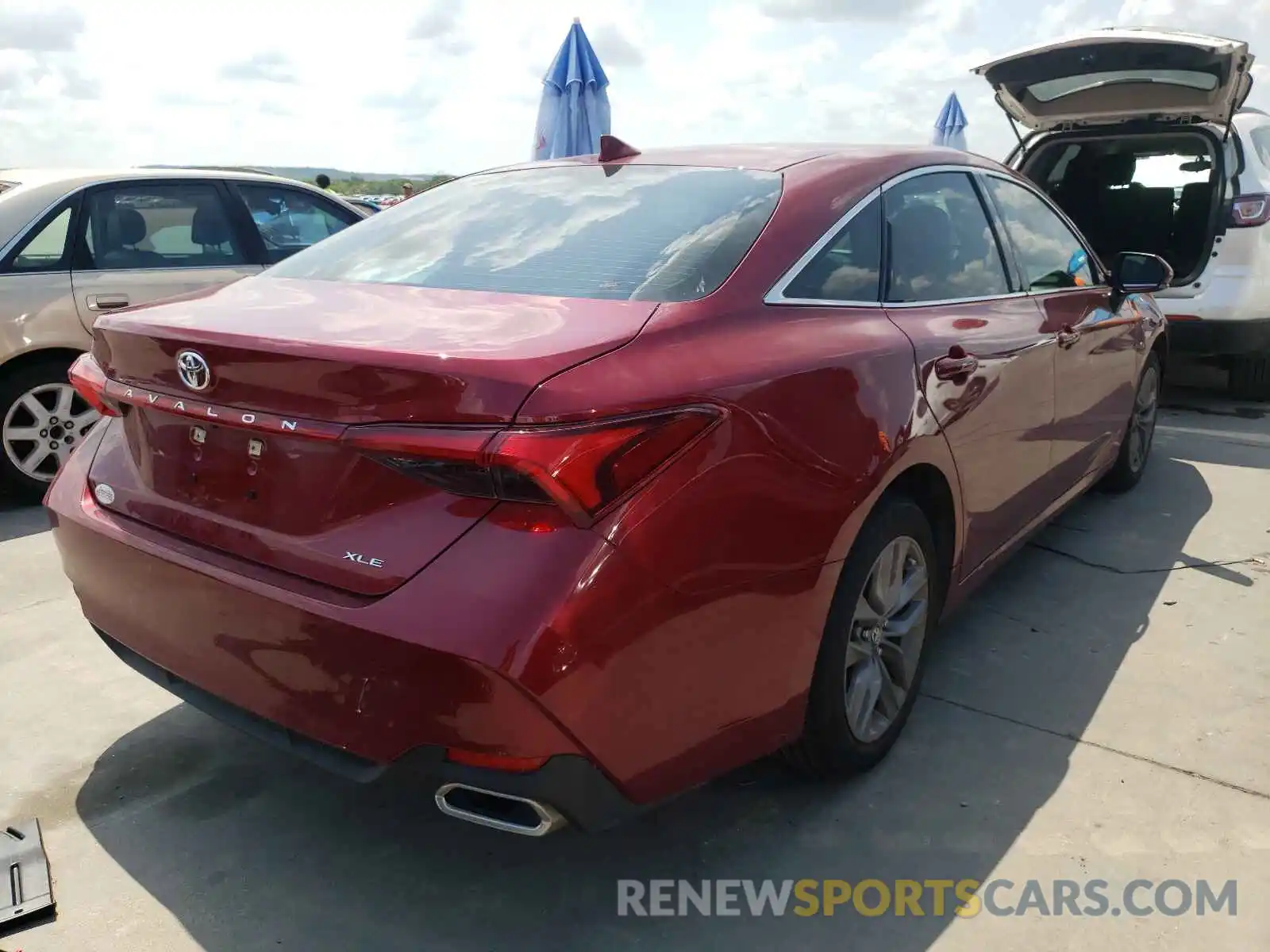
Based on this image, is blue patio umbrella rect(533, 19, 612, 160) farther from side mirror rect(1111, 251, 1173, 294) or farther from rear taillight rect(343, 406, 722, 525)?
rear taillight rect(343, 406, 722, 525)

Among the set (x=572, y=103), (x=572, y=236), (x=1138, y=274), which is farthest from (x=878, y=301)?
(x=572, y=103)

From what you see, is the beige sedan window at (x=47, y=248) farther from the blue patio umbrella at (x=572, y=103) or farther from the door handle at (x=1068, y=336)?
the blue patio umbrella at (x=572, y=103)

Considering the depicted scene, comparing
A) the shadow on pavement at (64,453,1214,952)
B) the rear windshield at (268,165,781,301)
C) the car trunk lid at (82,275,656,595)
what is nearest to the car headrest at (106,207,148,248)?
the rear windshield at (268,165,781,301)

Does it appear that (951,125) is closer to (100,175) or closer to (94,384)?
(100,175)

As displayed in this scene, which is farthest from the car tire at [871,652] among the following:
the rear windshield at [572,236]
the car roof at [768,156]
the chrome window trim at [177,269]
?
the chrome window trim at [177,269]

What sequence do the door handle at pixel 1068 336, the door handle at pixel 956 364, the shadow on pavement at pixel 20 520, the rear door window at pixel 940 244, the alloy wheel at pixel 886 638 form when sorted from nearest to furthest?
the alloy wheel at pixel 886 638
the door handle at pixel 956 364
the rear door window at pixel 940 244
the door handle at pixel 1068 336
the shadow on pavement at pixel 20 520

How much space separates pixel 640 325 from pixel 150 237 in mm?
4257

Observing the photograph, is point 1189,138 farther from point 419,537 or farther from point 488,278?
point 419,537

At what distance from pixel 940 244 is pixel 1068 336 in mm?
831

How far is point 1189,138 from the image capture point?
6.70 metres

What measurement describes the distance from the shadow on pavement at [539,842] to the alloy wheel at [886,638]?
18 cm

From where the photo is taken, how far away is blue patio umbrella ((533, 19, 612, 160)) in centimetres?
957

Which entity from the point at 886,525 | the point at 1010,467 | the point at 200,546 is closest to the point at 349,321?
the point at 200,546

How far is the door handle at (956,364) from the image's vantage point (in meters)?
2.64
